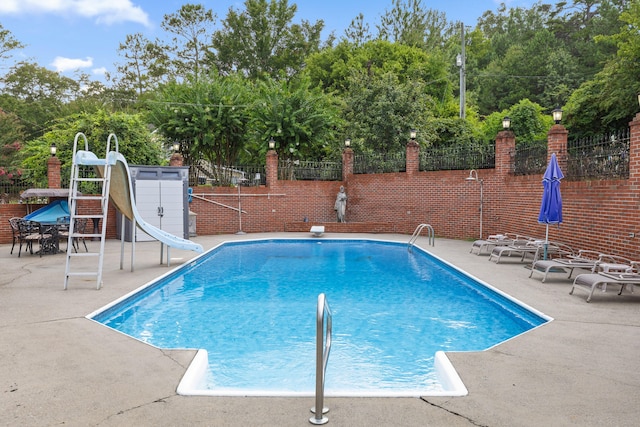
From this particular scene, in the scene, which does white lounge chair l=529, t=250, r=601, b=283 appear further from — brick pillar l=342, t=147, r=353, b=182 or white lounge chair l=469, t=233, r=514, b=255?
brick pillar l=342, t=147, r=353, b=182

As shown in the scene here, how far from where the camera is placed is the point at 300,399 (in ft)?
11.7

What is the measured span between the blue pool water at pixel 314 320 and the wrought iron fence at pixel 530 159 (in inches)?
160

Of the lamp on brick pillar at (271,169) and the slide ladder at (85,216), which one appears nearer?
the slide ladder at (85,216)

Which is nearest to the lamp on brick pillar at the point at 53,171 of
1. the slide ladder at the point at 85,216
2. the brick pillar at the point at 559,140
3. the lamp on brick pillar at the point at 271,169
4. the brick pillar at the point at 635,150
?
the slide ladder at the point at 85,216

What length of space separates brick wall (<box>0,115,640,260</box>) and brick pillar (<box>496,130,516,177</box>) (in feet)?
0.10

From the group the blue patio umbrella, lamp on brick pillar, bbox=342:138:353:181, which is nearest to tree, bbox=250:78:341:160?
lamp on brick pillar, bbox=342:138:353:181

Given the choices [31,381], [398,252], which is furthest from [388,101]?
[31,381]

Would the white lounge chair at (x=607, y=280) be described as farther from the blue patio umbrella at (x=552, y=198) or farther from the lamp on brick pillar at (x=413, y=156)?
the lamp on brick pillar at (x=413, y=156)

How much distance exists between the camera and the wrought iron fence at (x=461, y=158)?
1551 cm

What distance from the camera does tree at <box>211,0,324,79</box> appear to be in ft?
118

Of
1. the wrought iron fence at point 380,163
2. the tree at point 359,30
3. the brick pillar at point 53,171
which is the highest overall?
the tree at point 359,30

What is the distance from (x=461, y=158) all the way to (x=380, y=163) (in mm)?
3598

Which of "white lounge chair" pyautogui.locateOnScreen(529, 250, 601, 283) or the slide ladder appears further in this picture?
"white lounge chair" pyautogui.locateOnScreen(529, 250, 601, 283)

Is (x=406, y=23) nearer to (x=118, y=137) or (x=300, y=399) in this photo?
(x=118, y=137)
